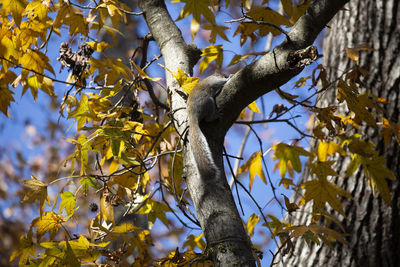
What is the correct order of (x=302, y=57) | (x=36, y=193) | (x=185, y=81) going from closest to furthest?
(x=302, y=57) → (x=36, y=193) → (x=185, y=81)

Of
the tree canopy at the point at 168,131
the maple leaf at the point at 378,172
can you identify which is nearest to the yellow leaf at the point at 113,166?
the tree canopy at the point at 168,131

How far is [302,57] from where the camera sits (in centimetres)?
143

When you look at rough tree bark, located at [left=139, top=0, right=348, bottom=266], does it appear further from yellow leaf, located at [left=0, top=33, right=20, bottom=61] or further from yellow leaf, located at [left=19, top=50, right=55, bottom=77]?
yellow leaf, located at [left=0, top=33, right=20, bottom=61]

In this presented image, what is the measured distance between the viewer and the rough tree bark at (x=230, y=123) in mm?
1408

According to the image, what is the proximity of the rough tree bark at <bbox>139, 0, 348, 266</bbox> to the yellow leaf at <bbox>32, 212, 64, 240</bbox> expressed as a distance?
62cm

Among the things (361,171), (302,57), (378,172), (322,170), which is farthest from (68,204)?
(361,171)

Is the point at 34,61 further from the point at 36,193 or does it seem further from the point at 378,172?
the point at 378,172

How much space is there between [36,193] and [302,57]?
1236 mm

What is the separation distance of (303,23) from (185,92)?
2.11 ft

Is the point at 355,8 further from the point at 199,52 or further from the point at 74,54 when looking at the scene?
the point at 74,54

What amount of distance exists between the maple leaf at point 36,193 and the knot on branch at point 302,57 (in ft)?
3.82

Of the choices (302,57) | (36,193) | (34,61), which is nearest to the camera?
(302,57)

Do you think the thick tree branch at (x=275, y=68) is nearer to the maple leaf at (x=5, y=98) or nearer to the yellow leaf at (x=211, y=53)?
the yellow leaf at (x=211, y=53)

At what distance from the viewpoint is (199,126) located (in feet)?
5.72
